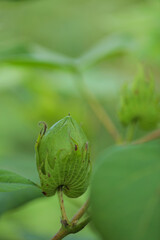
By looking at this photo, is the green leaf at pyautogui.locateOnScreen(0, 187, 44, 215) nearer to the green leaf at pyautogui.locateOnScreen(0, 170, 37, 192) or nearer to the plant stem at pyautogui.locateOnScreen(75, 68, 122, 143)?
the green leaf at pyautogui.locateOnScreen(0, 170, 37, 192)

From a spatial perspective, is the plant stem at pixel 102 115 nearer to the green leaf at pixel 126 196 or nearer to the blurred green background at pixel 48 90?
the blurred green background at pixel 48 90

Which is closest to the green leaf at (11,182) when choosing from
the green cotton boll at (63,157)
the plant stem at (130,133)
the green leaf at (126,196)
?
the green cotton boll at (63,157)

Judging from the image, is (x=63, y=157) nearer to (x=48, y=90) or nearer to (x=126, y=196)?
(x=126, y=196)

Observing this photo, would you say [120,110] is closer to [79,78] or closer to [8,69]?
[79,78]

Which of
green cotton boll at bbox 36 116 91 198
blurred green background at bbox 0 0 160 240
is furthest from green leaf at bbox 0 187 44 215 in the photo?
green cotton boll at bbox 36 116 91 198

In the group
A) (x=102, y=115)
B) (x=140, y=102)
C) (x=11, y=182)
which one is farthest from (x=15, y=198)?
(x=102, y=115)

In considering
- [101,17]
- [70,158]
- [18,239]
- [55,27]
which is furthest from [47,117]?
[101,17]
